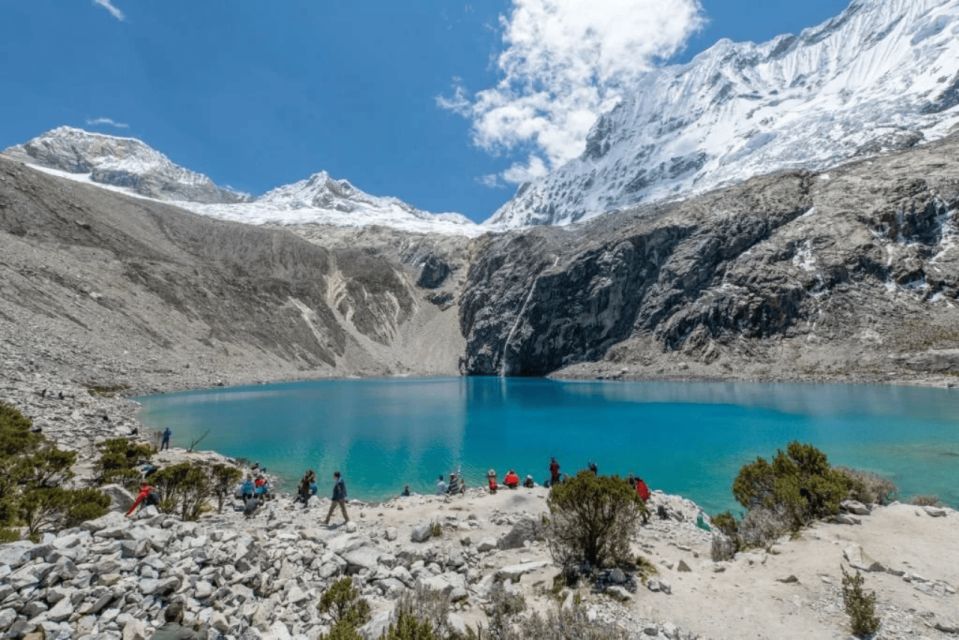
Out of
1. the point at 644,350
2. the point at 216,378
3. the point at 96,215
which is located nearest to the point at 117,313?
the point at 216,378

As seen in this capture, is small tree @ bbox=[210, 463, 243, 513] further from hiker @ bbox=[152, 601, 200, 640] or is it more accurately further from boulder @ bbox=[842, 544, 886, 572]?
boulder @ bbox=[842, 544, 886, 572]

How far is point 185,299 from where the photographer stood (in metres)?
99.3

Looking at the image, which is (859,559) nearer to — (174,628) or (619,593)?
(619,593)

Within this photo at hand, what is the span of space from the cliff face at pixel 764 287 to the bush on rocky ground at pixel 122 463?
96.5m

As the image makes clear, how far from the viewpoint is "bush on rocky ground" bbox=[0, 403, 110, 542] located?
438 inches

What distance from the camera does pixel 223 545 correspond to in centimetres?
898

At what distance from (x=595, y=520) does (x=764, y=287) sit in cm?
10971

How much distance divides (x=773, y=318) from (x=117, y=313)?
124m

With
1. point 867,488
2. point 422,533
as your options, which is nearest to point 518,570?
point 422,533

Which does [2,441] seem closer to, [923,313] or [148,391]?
[148,391]

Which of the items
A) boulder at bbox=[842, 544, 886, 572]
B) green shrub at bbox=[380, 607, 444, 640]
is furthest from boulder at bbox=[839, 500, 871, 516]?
green shrub at bbox=[380, 607, 444, 640]

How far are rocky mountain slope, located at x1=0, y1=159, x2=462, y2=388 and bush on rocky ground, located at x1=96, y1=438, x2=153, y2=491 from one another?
95.8 ft

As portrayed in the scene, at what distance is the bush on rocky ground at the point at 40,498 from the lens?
11133 millimetres

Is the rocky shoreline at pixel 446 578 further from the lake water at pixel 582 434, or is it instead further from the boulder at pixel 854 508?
the lake water at pixel 582 434
